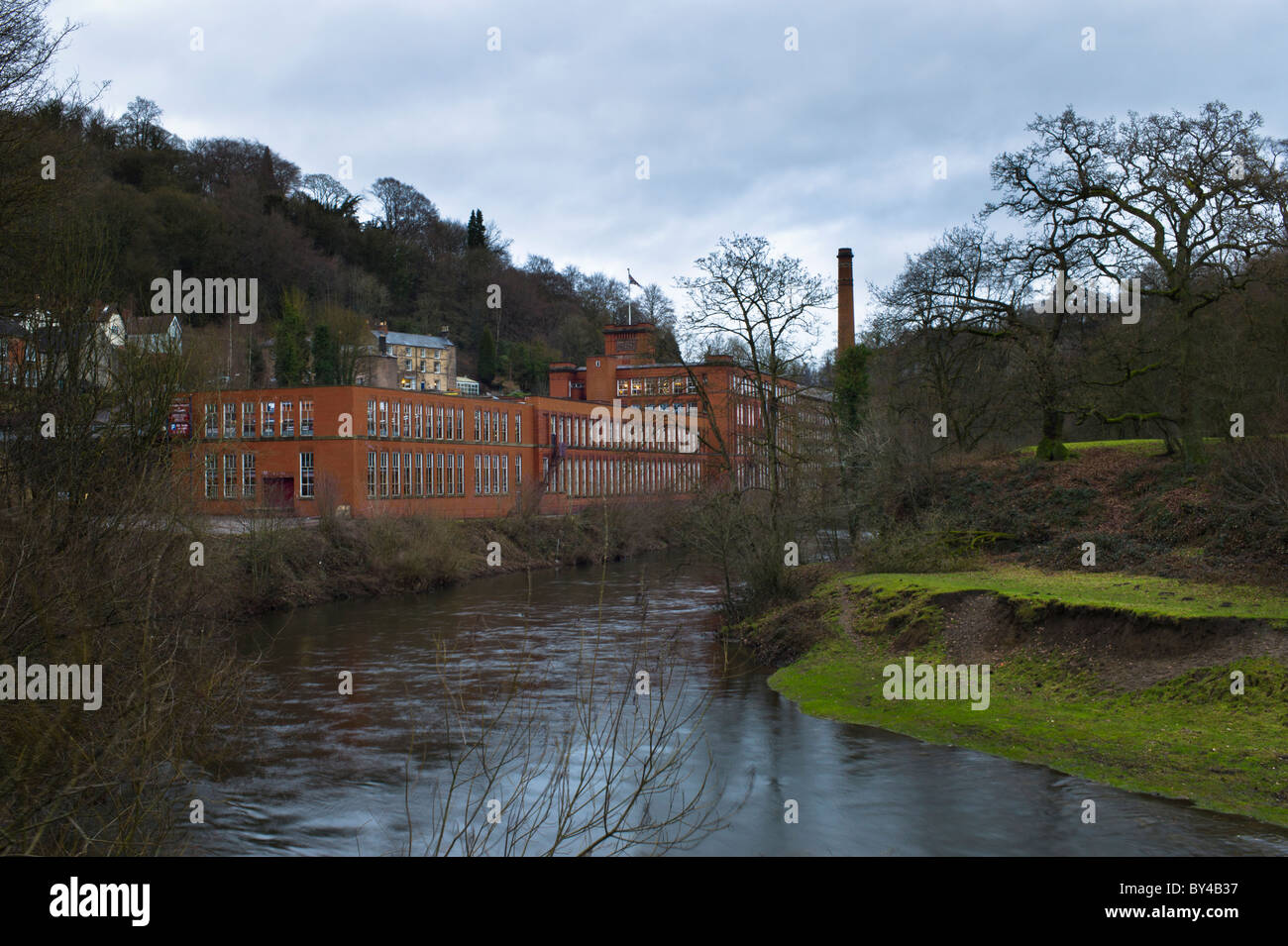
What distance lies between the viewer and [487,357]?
11150cm

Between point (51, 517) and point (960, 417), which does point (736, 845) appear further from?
point (960, 417)

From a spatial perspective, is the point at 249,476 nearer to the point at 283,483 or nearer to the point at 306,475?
the point at 283,483

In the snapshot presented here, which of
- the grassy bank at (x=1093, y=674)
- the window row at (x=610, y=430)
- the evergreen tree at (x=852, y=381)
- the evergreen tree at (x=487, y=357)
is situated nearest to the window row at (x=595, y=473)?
the window row at (x=610, y=430)

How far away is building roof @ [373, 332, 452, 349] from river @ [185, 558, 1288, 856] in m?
79.5

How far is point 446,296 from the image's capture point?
391 feet

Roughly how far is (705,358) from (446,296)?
3463 inches

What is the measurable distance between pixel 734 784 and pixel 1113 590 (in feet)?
35.1

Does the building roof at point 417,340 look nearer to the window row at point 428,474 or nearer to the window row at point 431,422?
the window row at point 431,422

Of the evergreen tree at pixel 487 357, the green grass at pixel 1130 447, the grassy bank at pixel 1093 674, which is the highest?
the evergreen tree at pixel 487 357

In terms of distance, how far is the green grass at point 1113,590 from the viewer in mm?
18062

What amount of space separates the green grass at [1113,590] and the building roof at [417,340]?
3225 inches

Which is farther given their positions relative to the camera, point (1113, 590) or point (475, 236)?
point (475, 236)

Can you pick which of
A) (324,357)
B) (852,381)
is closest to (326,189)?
(324,357)
